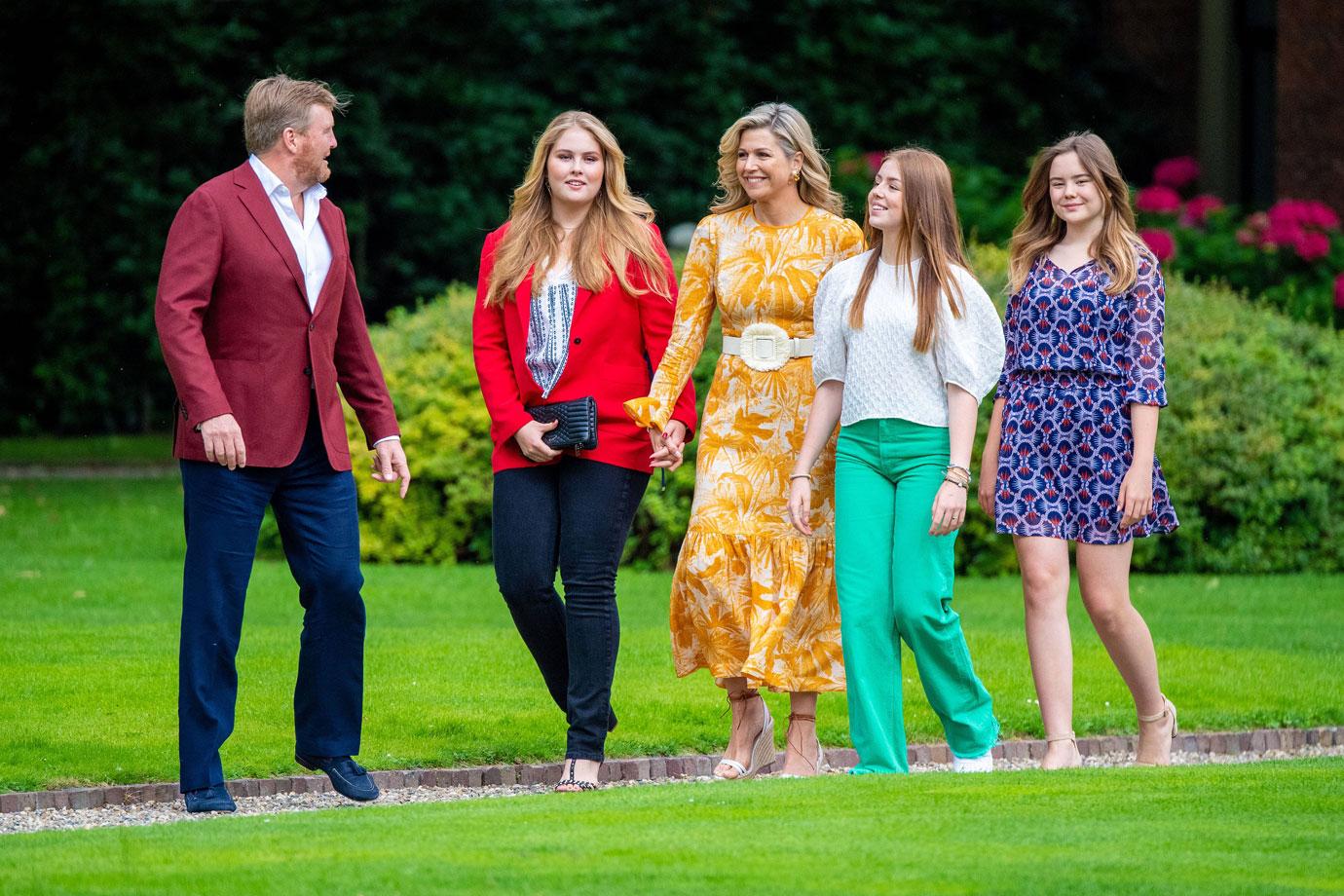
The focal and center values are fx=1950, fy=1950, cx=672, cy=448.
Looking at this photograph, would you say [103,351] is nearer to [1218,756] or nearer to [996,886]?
[1218,756]

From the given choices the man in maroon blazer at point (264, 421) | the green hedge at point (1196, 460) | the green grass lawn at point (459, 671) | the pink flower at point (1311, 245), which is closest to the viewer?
the man in maroon blazer at point (264, 421)

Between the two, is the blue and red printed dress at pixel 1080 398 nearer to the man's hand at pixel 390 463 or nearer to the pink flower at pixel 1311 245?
the man's hand at pixel 390 463

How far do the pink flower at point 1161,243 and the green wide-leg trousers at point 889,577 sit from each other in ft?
32.5


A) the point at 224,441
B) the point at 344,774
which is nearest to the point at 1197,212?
the point at 344,774

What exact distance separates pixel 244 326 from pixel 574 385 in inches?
40.8

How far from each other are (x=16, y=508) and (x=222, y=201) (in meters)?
10.6

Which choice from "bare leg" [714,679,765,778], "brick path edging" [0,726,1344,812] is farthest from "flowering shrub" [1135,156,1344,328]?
"bare leg" [714,679,765,778]

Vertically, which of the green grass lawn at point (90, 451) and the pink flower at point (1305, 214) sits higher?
the pink flower at point (1305, 214)

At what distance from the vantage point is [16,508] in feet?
50.6

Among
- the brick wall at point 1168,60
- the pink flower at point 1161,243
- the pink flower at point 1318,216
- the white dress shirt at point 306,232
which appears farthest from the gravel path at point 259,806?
the brick wall at point 1168,60

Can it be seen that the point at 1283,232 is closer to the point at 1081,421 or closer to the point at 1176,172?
the point at 1176,172

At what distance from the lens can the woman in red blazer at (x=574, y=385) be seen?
597cm

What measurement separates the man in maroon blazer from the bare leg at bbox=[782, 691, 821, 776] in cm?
132

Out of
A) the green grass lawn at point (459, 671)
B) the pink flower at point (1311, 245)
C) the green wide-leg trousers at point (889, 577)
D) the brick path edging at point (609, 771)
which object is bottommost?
the brick path edging at point (609, 771)
